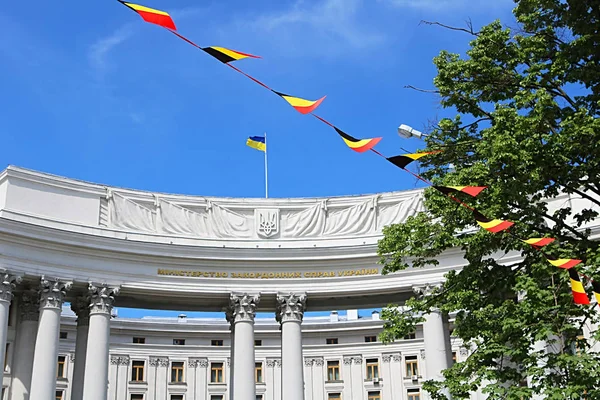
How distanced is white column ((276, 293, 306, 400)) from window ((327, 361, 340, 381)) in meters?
25.9

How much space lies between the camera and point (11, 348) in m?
45.8

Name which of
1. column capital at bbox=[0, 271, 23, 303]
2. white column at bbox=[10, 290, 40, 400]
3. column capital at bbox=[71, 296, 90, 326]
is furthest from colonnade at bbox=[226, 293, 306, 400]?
column capital at bbox=[0, 271, 23, 303]

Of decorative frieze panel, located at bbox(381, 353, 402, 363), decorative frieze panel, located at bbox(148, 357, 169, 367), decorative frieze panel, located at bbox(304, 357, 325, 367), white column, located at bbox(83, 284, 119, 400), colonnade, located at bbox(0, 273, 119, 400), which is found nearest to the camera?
colonnade, located at bbox(0, 273, 119, 400)

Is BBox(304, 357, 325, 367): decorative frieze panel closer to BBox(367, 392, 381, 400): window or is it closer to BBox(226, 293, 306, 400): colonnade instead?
BBox(367, 392, 381, 400): window

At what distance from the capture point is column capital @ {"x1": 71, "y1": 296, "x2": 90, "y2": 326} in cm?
4225

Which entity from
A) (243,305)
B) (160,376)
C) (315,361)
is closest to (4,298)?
(243,305)

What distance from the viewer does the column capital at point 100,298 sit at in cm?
4081

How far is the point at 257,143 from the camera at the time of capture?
49.8 meters

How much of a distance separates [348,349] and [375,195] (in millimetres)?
26313

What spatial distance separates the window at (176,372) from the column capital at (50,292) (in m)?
29.7

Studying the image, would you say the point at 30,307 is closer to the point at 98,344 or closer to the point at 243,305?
the point at 98,344

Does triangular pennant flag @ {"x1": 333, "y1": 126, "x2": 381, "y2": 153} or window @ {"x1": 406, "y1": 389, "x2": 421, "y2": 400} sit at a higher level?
triangular pennant flag @ {"x1": 333, "y1": 126, "x2": 381, "y2": 153}

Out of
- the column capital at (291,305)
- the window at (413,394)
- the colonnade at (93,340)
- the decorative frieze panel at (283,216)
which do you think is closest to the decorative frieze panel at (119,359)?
the window at (413,394)

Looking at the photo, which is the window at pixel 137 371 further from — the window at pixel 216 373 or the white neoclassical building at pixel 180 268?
the white neoclassical building at pixel 180 268
